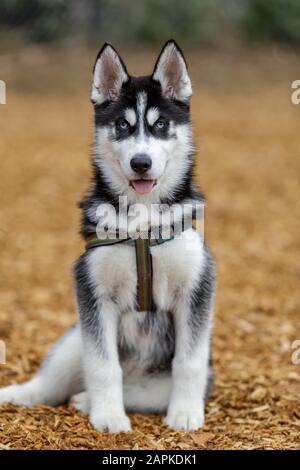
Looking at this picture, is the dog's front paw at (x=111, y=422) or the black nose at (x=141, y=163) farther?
the dog's front paw at (x=111, y=422)

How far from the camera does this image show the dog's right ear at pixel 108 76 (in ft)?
13.2

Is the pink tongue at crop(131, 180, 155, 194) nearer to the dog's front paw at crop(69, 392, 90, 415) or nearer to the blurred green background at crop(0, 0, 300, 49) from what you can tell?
the dog's front paw at crop(69, 392, 90, 415)

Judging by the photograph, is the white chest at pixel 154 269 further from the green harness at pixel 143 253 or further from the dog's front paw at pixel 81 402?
the dog's front paw at pixel 81 402

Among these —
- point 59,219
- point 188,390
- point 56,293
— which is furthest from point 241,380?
point 59,219

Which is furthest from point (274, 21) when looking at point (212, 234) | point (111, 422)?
point (111, 422)

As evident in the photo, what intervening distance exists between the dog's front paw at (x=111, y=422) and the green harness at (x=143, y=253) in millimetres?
612

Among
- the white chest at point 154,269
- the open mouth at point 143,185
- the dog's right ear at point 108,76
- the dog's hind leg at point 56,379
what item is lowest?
the dog's hind leg at point 56,379

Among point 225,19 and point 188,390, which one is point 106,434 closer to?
point 188,390

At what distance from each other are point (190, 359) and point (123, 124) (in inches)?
54.8

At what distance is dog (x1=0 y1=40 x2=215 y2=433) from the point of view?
3902 mm

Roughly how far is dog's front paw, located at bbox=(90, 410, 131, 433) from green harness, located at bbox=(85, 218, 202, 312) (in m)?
0.61

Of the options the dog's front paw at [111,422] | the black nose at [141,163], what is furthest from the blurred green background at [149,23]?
the dog's front paw at [111,422]

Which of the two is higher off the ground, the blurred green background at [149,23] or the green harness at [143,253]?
the blurred green background at [149,23]

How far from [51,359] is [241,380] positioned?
143 cm
